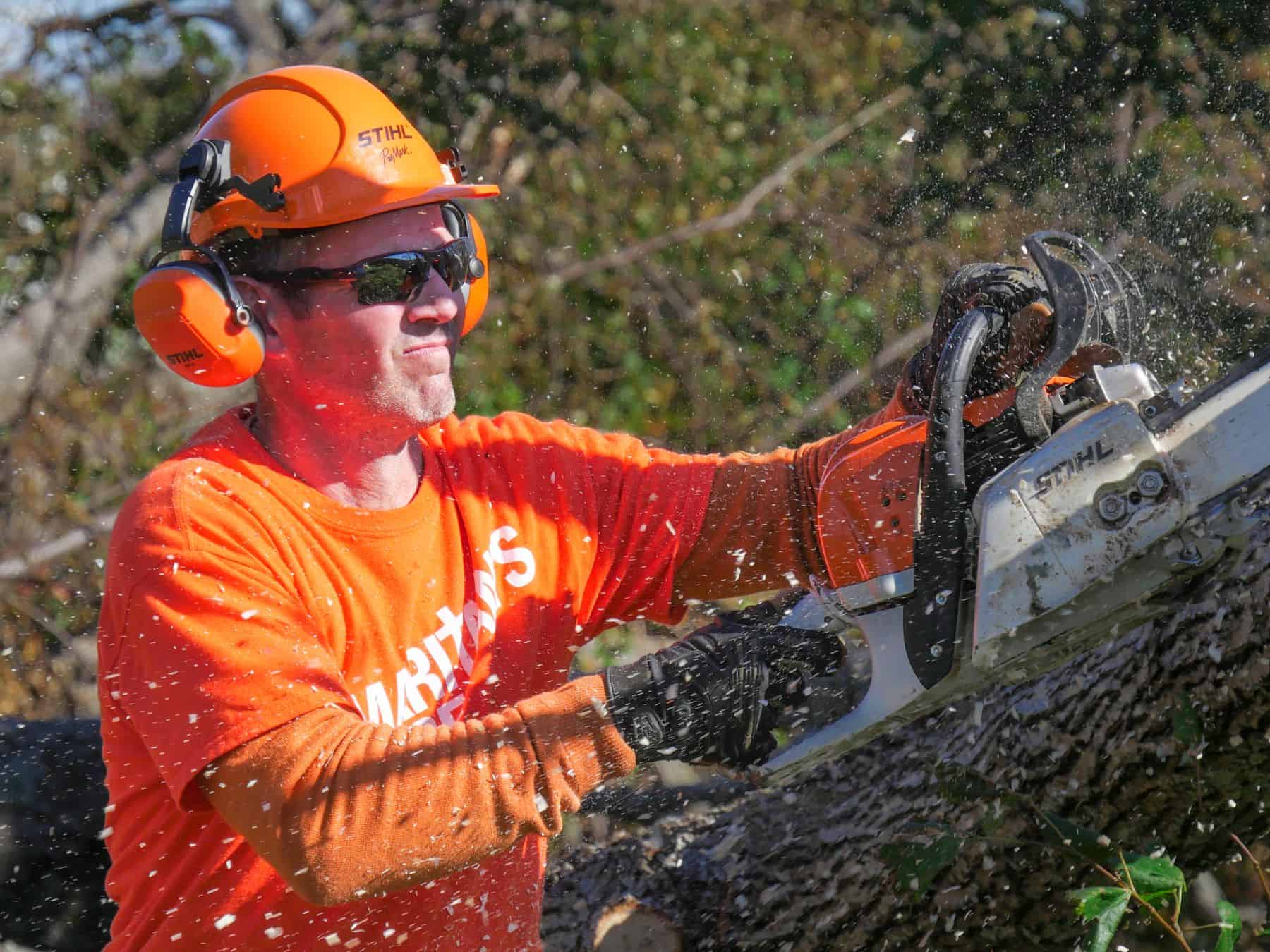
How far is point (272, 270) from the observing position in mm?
2250

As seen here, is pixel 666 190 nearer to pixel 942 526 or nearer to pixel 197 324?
pixel 197 324

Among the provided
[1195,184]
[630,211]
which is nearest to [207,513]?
[630,211]

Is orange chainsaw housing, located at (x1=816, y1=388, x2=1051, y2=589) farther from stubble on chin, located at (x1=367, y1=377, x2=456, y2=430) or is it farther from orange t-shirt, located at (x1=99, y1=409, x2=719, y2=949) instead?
stubble on chin, located at (x1=367, y1=377, x2=456, y2=430)

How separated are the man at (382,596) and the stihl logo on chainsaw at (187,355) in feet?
0.50

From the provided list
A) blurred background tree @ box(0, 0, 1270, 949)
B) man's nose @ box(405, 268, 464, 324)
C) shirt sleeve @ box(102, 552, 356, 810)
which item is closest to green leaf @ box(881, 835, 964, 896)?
shirt sleeve @ box(102, 552, 356, 810)

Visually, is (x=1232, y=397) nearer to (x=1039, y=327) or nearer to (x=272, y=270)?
(x=1039, y=327)

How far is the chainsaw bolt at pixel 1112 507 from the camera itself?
1.76 m

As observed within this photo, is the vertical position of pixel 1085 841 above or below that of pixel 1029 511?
below

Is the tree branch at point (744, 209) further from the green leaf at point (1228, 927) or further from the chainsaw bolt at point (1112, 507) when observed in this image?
the green leaf at point (1228, 927)

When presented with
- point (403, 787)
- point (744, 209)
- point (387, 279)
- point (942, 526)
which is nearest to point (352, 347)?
point (387, 279)

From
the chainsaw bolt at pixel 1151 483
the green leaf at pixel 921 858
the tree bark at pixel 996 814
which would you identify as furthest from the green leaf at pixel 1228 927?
the chainsaw bolt at pixel 1151 483

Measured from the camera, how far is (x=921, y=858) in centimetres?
209

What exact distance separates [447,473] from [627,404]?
12.3ft

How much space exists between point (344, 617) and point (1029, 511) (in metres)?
1.16
